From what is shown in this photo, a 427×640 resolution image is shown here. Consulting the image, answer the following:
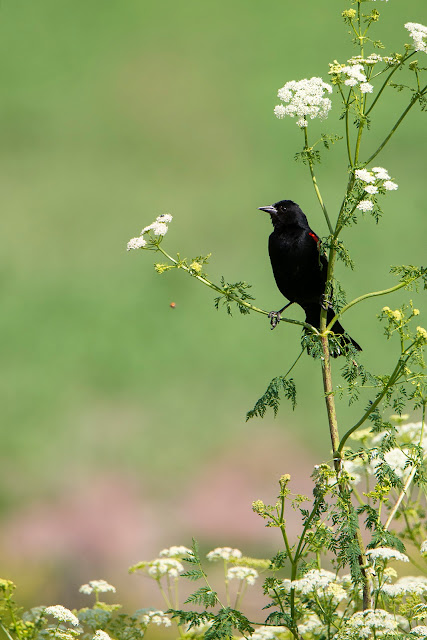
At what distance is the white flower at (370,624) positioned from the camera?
7.89 ft

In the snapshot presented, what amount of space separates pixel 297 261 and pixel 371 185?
40.3 inches

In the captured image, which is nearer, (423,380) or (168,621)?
(423,380)

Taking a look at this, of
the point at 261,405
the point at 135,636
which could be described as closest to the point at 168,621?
the point at 135,636

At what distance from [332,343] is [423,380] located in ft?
1.09

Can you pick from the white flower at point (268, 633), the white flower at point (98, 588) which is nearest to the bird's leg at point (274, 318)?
the white flower at point (268, 633)

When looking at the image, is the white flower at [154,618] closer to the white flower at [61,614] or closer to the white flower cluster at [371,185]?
the white flower at [61,614]

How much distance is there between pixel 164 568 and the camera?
126 inches

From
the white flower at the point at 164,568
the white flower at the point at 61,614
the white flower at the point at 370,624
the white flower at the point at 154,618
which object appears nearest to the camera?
the white flower at the point at 370,624

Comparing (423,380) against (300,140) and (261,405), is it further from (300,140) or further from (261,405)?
(300,140)

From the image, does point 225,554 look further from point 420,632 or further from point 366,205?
point 366,205

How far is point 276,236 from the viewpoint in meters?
3.69

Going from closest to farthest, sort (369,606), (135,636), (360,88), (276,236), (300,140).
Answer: (360,88) → (369,606) → (135,636) → (276,236) → (300,140)

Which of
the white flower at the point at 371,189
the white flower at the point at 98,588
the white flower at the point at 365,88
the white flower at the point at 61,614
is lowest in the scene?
the white flower at the point at 61,614

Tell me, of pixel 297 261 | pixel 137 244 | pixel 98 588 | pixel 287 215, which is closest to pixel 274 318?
pixel 297 261
